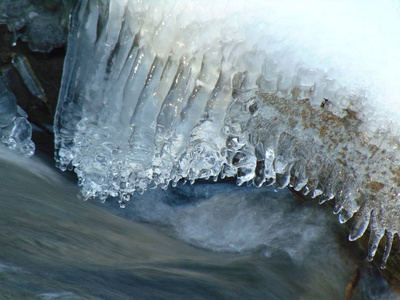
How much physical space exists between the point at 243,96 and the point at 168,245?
0.96 meters

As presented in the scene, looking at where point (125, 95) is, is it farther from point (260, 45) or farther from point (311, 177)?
point (311, 177)

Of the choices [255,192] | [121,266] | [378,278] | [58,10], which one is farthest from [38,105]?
[378,278]

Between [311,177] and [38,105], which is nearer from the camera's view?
[311,177]

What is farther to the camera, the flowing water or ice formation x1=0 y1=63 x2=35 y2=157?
ice formation x1=0 y1=63 x2=35 y2=157

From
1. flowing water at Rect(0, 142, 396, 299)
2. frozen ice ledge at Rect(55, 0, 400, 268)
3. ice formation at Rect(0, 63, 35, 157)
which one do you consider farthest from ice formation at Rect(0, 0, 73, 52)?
flowing water at Rect(0, 142, 396, 299)

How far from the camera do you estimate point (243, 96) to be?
2311 mm

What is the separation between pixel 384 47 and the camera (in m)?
2.14

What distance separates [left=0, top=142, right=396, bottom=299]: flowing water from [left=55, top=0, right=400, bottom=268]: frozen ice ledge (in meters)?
0.32

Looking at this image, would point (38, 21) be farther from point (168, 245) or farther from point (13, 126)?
point (168, 245)

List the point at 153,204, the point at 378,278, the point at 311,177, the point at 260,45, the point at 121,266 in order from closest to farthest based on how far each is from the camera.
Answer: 1. the point at 121,266
2. the point at 260,45
3. the point at 311,177
4. the point at 378,278
5. the point at 153,204

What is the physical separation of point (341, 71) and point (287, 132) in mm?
405

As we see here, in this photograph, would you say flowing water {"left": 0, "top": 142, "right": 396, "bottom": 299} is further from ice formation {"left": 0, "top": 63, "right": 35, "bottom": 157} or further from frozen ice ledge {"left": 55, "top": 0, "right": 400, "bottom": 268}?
frozen ice ledge {"left": 55, "top": 0, "right": 400, "bottom": 268}

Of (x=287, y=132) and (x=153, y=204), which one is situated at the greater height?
(x=287, y=132)

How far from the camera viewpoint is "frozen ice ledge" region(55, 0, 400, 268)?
212 cm
